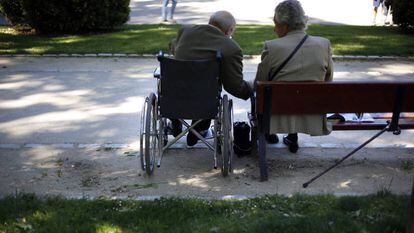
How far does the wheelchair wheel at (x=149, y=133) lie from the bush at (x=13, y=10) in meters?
9.53

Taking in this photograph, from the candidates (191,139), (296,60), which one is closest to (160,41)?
(191,139)

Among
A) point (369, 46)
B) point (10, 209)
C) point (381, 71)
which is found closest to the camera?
point (10, 209)

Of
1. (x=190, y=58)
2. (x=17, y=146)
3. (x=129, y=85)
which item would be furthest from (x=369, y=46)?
(x=17, y=146)

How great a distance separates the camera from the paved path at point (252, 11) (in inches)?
675

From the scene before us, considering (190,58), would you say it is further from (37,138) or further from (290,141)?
(37,138)

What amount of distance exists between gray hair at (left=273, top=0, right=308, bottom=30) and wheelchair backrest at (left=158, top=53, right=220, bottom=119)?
2.68ft

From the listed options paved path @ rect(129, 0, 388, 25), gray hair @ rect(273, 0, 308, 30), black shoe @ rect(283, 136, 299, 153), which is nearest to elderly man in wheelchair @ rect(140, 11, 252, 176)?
gray hair @ rect(273, 0, 308, 30)

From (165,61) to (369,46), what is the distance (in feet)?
25.0

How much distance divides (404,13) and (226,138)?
33.3ft

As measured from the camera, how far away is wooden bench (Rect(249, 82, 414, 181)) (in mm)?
4691

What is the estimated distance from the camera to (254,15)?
18.1m

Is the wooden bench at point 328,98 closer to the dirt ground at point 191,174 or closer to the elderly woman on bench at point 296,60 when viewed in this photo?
the elderly woman on bench at point 296,60

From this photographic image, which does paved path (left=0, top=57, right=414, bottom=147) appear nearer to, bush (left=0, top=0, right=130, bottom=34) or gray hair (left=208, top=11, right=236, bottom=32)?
gray hair (left=208, top=11, right=236, bottom=32)

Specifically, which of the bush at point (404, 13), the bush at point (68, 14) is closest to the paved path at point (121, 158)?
the bush at point (68, 14)
